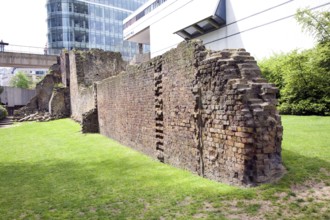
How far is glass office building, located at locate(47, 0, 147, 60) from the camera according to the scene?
64750 mm

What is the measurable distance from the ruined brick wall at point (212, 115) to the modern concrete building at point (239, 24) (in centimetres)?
1224

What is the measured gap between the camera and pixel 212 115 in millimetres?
6055

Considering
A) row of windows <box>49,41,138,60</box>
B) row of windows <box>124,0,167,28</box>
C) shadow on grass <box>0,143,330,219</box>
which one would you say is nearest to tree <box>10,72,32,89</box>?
row of windows <box>49,41,138,60</box>

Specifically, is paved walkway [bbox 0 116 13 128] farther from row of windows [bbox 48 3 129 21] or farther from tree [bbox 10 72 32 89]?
tree [bbox 10 72 32 89]

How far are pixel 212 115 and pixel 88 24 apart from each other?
221 ft

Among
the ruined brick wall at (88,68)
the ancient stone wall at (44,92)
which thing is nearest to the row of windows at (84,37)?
the ancient stone wall at (44,92)

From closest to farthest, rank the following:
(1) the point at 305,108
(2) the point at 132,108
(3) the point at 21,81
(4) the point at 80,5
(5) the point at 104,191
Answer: (5) the point at 104,191 < (2) the point at 132,108 < (1) the point at 305,108 < (4) the point at 80,5 < (3) the point at 21,81

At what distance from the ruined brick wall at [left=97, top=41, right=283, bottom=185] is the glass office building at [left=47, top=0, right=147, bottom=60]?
2394 inches

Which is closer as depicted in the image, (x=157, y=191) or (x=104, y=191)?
(x=157, y=191)

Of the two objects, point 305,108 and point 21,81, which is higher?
point 21,81

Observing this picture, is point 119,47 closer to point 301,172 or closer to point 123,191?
point 123,191

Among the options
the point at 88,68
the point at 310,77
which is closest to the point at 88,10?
the point at 88,68

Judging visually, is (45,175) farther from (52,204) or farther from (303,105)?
(303,105)

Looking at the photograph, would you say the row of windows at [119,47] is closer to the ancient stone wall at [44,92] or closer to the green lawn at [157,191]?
the ancient stone wall at [44,92]
